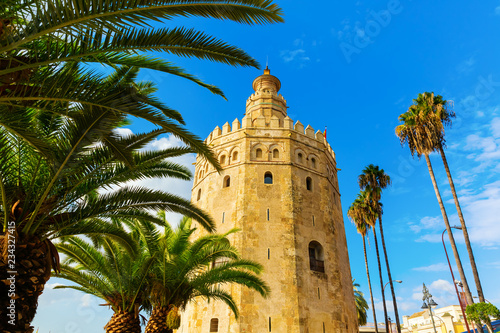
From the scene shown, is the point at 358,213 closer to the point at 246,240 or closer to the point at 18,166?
the point at 246,240

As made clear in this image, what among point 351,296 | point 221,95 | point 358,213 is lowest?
point 351,296

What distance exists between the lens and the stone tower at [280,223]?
1580 cm

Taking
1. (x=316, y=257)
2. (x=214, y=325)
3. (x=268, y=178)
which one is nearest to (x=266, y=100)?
(x=268, y=178)

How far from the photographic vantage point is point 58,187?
21.8 ft

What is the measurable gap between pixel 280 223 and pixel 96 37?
14.4 meters

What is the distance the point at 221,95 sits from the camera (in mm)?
6188

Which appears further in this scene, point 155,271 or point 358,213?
point 358,213

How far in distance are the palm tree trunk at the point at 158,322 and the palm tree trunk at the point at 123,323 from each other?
1.24 feet

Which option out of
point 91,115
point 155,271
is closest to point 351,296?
point 155,271

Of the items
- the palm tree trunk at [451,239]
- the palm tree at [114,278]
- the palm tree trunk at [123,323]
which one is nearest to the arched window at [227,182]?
the palm tree at [114,278]

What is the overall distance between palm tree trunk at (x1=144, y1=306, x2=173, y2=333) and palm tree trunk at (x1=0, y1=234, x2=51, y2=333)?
18.5ft

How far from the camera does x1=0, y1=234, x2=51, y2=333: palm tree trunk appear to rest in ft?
17.1

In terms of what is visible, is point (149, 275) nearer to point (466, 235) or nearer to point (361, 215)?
point (466, 235)

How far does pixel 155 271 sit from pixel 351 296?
41.3 ft
